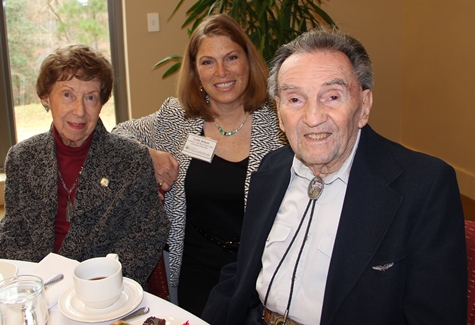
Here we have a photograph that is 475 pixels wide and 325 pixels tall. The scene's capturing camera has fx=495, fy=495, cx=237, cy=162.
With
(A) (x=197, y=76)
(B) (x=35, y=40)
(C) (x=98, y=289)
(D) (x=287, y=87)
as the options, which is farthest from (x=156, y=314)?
(B) (x=35, y=40)

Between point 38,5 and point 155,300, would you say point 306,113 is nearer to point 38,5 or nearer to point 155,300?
point 155,300

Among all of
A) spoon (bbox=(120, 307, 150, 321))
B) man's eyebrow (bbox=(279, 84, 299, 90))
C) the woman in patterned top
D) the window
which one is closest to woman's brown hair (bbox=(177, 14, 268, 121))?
the woman in patterned top

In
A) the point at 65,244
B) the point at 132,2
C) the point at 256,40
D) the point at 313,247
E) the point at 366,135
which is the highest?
the point at 132,2

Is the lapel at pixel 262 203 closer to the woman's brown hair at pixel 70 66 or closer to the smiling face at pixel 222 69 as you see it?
the smiling face at pixel 222 69

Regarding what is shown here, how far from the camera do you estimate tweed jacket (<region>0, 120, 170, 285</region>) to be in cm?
183

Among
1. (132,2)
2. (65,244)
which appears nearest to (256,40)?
(132,2)

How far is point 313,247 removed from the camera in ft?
4.52

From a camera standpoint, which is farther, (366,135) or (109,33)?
(109,33)

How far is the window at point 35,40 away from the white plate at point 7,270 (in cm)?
359

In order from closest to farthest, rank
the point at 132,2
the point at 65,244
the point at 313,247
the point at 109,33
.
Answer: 1. the point at 313,247
2. the point at 65,244
3. the point at 132,2
4. the point at 109,33

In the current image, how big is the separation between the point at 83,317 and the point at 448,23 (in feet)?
14.0

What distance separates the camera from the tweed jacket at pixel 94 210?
1.83 meters

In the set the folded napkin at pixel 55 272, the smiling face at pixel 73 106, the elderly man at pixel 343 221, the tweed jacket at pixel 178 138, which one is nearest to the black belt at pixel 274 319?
the elderly man at pixel 343 221

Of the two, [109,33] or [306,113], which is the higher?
[109,33]
